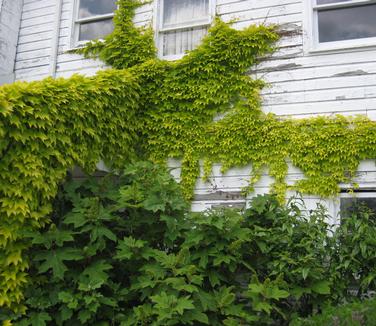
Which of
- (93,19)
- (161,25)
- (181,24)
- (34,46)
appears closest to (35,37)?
(34,46)

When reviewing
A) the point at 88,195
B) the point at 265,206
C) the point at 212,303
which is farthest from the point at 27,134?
the point at 265,206

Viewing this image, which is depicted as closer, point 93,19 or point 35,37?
point 93,19

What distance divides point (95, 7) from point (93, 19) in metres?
0.29

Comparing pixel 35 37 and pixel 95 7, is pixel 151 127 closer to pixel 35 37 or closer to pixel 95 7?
pixel 95 7

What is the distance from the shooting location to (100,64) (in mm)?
6789

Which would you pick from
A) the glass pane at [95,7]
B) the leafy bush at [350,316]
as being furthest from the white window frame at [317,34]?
the leafy bush at [350,316]

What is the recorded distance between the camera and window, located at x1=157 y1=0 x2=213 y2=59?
6398 millimetres

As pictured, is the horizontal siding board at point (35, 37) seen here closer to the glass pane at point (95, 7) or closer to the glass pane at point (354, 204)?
the glass pane at point (95, 7)

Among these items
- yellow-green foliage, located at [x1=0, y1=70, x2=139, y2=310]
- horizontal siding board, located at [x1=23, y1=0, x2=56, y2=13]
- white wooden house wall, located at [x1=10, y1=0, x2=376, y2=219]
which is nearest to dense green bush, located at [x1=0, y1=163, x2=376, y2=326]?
yellow-green foliage, located at [x1=0, y1=70, x2=139, y2=310]

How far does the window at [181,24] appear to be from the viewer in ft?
21.0

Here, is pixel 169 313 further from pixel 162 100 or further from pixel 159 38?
pixel 159 38

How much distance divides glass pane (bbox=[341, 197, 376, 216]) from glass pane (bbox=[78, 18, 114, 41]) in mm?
→ 4753

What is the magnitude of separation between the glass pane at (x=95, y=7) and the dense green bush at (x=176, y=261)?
3731 mm

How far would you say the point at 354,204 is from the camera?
5133mm
